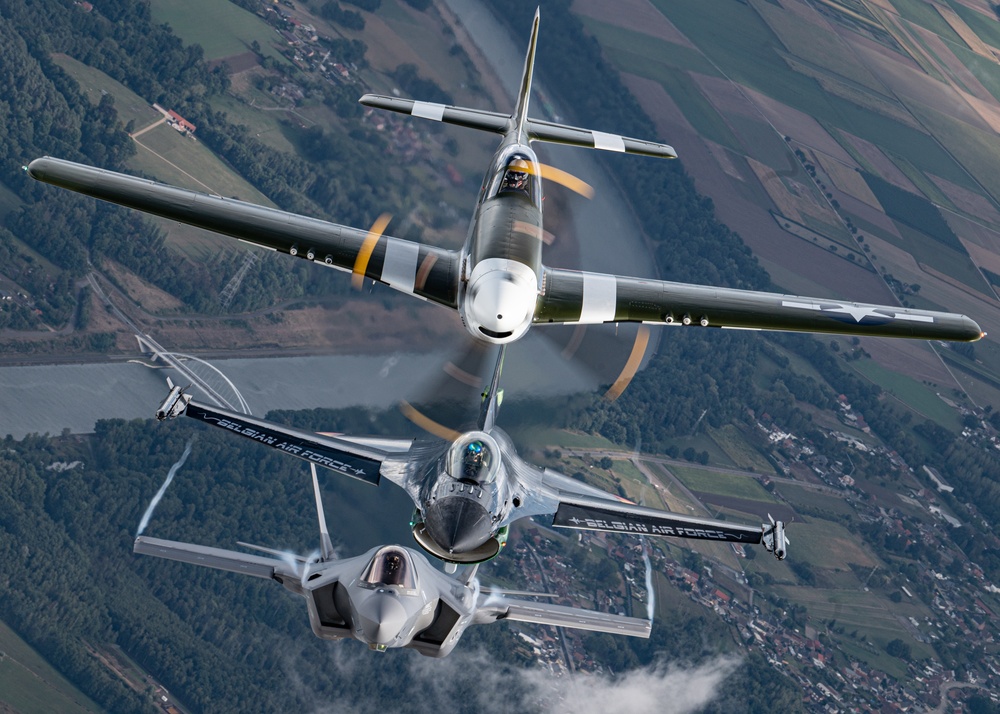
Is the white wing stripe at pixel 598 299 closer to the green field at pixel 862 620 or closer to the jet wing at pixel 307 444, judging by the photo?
the jet wing at pixel 307 444

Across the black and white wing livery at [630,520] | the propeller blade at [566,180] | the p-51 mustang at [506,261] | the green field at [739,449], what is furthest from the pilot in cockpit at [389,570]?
the green field at [739,449]

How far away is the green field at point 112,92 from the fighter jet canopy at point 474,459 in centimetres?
12806

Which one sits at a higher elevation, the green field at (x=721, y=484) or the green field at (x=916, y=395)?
the green field at (x=916, y=395)

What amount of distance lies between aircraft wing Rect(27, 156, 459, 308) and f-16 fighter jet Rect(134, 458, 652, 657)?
11.4 meters

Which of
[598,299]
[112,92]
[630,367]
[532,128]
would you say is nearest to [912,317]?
[630,367]

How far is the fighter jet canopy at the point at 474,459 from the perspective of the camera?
51500 millimetres

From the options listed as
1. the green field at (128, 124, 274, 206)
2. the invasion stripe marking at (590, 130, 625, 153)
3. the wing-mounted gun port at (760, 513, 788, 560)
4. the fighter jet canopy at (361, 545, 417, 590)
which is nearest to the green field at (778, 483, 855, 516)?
the green field at (128, 124, 274, 206)

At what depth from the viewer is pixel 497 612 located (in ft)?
193

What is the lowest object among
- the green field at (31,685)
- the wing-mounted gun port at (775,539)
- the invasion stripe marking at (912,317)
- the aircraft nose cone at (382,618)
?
the green field at (31,685)

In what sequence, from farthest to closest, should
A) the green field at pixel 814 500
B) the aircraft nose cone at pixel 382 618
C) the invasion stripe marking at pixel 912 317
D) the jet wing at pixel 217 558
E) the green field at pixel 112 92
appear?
1. the green field at pixel 112 92
2. the green field at pixel 814 500
3. the invasion stripe marking at pixel 912 317
4. the jet wing at pixel 217 558
5. the aircraft nose cone at pixel 382 618

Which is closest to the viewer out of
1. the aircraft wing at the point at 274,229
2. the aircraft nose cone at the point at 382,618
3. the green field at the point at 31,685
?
the aircraft nose cone at the point at 382,618

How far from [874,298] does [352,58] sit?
84111 millimetres

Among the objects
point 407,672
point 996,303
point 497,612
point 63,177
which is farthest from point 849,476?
point 63,177

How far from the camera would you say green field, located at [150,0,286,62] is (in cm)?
17625
